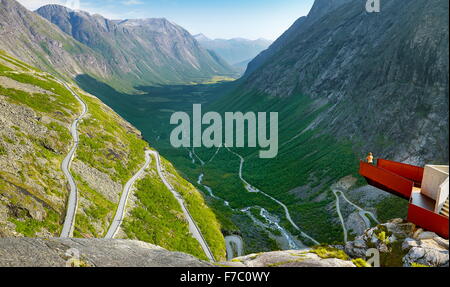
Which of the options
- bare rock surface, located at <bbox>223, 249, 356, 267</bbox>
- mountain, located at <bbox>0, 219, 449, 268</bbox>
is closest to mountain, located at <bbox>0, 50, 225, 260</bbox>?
mountain, located at <bbox>0, 219, 449, 268</bbox>

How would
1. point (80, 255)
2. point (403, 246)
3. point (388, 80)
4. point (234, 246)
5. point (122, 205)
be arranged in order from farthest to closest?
point (388, 80)
point (234, 246)
point (122, 205)
point (403, 246)
point (80, 255)

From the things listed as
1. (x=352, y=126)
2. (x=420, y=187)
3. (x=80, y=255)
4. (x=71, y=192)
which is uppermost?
(x=420, y=187)

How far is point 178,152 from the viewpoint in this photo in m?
133

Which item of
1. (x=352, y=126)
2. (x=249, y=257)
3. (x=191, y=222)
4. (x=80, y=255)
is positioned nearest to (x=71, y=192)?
(x=191, y=222)

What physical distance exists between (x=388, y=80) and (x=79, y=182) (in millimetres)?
77358

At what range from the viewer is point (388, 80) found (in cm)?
8106

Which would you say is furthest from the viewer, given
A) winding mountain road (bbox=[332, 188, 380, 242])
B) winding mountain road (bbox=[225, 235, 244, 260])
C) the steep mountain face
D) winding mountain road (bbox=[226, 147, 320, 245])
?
the steep mountain face

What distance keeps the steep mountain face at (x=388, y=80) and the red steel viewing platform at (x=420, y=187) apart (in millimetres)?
36068

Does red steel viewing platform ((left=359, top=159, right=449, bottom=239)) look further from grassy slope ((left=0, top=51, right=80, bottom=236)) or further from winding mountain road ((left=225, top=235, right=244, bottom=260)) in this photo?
grassy slope ((left=0, top=51, right=80, bottom=236))

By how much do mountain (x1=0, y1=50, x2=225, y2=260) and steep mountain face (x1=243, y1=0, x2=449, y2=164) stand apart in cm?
4452

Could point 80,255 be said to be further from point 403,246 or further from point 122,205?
point 122,205

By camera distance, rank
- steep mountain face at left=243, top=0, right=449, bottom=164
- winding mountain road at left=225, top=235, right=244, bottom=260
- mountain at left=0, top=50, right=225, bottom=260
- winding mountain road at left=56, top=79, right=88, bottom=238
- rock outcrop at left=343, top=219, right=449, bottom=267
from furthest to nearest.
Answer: steep mountain face at left=243, top=0, right=449, bottom=164 < winding mountain road at left=225, top=235, right=244, bottom=260 < mountain at left=0, top=50, right=225, bottom=260 < winding mountain road at left=56, top=79, right=88, bottom=238 < rock outcrop at left=343, top=219, right=449, bottom=267

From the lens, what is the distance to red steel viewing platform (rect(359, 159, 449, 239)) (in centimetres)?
1938
